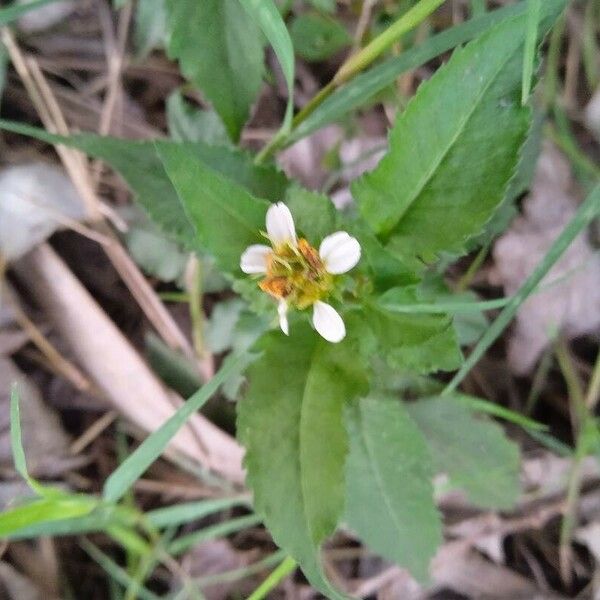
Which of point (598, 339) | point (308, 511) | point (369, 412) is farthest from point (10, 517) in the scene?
point (598, 339)

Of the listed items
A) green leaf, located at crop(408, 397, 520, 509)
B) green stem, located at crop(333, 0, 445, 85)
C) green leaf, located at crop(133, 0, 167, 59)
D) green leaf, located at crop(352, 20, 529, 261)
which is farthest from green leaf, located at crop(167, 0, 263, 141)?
green leaf, located at crop(408, 397, 520, 509)

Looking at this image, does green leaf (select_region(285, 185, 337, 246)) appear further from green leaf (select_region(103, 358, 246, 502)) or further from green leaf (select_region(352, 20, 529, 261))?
green leaf (select_region(103, 358, 246, 502))

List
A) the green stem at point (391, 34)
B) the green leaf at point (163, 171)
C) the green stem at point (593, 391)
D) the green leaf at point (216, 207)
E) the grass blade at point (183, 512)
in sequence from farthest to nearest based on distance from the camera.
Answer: the green stem at point (593, 391)
the grass blade at point (183, 512)
the green leaf at point (163, 171)
the green stem at point (391, 34)
the green leaf at point (216, 207)

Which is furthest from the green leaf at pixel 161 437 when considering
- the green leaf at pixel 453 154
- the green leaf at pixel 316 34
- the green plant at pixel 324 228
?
the green leaf at pixel 316 34

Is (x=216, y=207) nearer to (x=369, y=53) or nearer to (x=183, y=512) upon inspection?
(x=369, y=53)

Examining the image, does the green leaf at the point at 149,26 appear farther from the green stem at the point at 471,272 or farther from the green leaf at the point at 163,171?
the green stem at the point at 471,272

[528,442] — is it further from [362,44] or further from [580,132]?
[362,44]

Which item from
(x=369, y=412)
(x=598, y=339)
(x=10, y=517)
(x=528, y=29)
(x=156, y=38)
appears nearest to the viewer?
(x=528, y=29)
